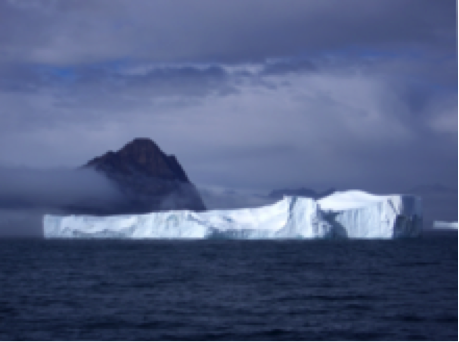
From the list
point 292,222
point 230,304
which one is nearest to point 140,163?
point 292,222

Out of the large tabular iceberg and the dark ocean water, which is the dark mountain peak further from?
the dark ocean water

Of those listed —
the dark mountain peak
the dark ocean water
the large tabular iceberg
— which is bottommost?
the dark ocean water

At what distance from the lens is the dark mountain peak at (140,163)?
111 m

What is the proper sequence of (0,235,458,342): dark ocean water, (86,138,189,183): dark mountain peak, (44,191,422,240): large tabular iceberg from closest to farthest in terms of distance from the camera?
(0,235,458,342): dark ocean water → (44,191,422,240): large tabular iceberg → (86,138,189,183): dark mountain peak

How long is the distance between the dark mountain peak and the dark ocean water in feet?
280

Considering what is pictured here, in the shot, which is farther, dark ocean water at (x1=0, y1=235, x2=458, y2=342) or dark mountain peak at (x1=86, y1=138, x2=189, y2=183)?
dark mountain peak at (x1=86, y1=138, x2=189, y2=183)

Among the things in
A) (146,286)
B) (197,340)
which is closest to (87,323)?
A: (197,340)

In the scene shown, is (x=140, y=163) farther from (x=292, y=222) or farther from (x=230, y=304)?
(x=230, y=304)

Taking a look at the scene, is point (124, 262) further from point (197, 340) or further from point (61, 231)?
point (61, 231)

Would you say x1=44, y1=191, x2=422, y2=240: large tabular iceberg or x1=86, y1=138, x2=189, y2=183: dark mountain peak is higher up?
x1=86, y1=138, x2=189, y2=183: dark mountain peak

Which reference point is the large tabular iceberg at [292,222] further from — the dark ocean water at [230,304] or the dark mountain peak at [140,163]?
the dark mountain peak at [140,163]

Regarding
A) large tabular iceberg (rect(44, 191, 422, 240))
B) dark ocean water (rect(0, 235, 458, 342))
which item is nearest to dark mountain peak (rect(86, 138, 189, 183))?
large tabular iceberg (rect(44, 191, 422, 240))

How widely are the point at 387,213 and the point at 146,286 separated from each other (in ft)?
103

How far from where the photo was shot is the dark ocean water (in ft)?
42.2
